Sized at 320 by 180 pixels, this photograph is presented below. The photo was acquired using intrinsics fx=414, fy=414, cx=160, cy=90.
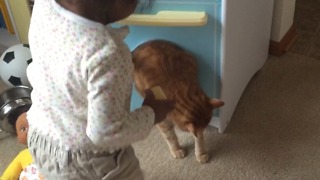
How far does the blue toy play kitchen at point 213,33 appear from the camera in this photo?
3.79 feet

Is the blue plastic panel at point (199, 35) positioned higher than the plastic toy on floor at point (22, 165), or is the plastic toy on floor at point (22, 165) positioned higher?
the blue plastic panel at point (199, 35)

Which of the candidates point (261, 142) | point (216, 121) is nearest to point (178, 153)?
point (216, 121)

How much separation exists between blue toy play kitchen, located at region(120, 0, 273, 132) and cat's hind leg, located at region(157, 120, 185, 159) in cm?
16

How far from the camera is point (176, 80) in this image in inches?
46.4

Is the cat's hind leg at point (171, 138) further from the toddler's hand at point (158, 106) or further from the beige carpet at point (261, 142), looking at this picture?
the toddler's hand at point (158, 106)

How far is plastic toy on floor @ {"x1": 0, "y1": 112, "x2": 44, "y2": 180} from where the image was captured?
4.08 ft

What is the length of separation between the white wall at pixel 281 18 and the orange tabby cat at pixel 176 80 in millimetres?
578

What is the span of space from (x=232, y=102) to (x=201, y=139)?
22 cm

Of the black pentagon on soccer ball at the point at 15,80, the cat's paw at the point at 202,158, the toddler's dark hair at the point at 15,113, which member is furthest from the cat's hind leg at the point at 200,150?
the black pentagon on soccer ball at the point at 15,80

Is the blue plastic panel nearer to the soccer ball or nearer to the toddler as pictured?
the toddler

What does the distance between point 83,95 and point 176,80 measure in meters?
0.42

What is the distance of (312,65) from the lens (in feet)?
5.52

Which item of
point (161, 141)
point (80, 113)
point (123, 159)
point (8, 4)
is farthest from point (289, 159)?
point (8, 4)

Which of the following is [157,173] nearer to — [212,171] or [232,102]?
[212,171]
